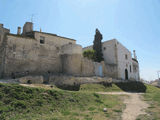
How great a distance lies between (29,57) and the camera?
18922 millimetres

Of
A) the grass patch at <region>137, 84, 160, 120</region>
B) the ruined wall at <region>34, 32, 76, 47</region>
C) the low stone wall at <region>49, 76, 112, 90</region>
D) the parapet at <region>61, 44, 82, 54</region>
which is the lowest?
the grass patch at <region>137, 84, 160, 120</region>

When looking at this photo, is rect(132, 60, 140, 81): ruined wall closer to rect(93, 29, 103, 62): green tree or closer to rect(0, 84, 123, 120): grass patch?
rect(93, 29, 103, 62): green tree

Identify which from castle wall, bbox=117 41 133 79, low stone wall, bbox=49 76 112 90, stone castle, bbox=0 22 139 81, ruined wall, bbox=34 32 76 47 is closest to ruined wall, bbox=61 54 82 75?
stone castle, bbox=0 22 139 81

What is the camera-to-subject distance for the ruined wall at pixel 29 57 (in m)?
17.4

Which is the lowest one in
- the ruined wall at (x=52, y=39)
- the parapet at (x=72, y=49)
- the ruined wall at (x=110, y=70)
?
the ruined wall at (x=110, y=70)

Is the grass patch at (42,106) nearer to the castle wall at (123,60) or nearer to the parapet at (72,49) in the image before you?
the parapet at (72,49)

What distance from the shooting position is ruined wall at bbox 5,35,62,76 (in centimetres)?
1736

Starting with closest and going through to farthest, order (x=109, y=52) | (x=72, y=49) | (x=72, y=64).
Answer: (x=72, y=64), (x=72, y=49), (x=109, y=52)

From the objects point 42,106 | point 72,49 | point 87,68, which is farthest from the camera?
point 87,68

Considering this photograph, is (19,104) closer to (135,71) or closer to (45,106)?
(45,106)

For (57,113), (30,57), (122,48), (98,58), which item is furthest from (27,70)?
(122,48)

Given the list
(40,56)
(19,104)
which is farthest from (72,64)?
(19,104)

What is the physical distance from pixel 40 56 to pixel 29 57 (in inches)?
65.9

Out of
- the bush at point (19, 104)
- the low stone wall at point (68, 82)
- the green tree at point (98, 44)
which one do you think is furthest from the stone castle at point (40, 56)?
the bush at point (19, 104)
